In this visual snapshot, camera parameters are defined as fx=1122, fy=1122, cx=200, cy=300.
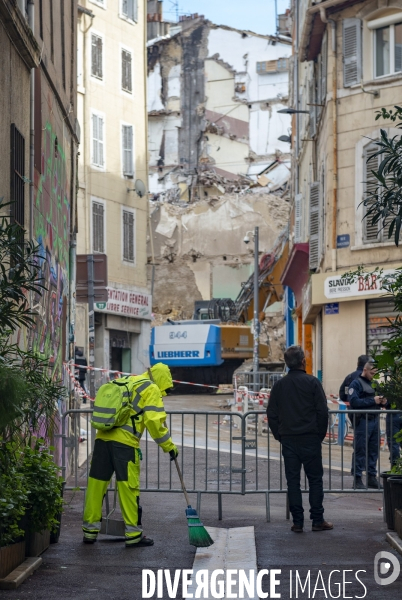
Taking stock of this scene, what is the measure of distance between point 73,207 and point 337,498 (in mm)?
6294

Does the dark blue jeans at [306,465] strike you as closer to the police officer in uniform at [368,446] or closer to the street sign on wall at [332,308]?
the police officer in uniform at [368,446]

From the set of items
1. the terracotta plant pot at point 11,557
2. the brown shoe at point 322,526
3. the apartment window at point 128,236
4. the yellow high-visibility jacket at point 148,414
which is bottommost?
the brown shoe at point 322,526

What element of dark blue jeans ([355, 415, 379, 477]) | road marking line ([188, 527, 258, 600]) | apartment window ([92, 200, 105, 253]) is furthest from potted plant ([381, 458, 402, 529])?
apartment window ([92, 200, 105, 253])

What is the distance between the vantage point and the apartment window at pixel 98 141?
38438 millimetres

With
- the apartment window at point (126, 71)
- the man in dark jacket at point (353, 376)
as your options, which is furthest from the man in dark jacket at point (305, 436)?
the apartment window at point (126, 71)

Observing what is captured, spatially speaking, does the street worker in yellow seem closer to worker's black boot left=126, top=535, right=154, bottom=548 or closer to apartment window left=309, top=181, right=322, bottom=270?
worker's black boot left=126, top=535, right=154, bottom=548

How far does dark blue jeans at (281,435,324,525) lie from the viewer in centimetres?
1009

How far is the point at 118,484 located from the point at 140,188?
3152cm

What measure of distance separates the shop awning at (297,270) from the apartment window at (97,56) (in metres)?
10.6

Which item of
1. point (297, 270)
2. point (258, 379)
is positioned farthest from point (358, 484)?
point (297, 270)

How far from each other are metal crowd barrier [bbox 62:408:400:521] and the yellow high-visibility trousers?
183 centimetres

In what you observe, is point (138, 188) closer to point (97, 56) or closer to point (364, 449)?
point (97, 56)

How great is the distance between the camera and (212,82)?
64312mm

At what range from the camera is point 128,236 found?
39.9m
